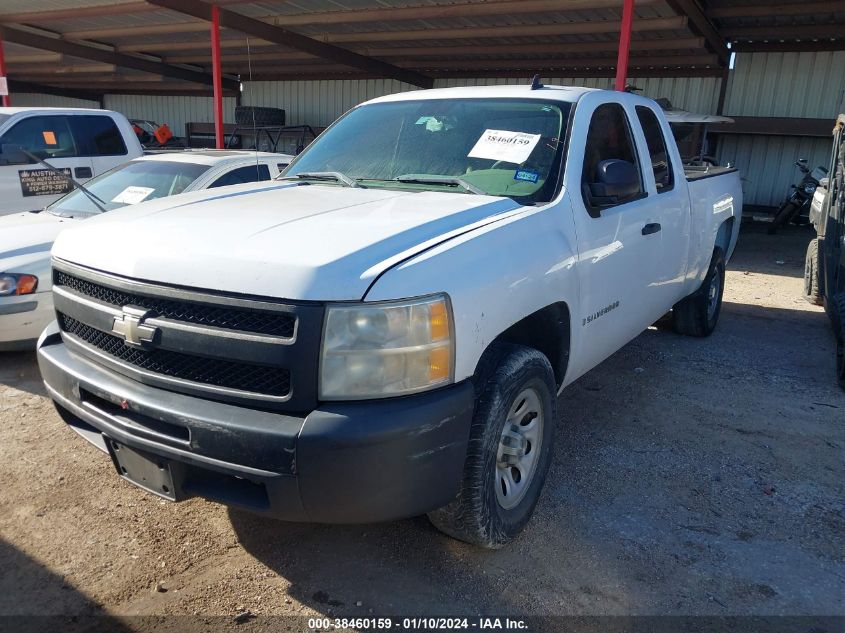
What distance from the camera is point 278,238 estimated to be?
243 centimetres

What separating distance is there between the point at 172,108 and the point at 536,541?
87.8ft

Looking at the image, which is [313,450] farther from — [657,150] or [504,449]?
[657,150]

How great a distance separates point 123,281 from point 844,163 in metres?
6.32

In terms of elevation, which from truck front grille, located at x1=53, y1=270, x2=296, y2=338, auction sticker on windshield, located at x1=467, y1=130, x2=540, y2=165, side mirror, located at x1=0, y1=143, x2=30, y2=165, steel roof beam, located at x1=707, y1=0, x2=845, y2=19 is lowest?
truck front grille, located at x1=53, y1=270, x2=296, y2=338

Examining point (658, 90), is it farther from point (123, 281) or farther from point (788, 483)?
point (123, 281)

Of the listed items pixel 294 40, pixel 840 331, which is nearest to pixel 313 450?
pixel 840 331

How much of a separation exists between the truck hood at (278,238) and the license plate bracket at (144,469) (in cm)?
65

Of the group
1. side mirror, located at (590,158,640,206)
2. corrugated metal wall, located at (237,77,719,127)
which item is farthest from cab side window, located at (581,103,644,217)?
corrugated metal wall, located at (237,77,719,127)

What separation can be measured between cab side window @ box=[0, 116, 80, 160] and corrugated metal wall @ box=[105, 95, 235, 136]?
55.6ft

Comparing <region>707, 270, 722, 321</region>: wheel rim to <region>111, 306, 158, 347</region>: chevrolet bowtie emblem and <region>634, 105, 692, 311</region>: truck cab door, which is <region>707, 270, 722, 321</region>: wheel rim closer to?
<region>634, 105, 692, 311</region>: truck cab door

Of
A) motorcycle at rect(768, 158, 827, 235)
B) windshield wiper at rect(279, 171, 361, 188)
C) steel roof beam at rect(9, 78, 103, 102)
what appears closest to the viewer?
windshield wiper at rect(279, 171, 361, 188)

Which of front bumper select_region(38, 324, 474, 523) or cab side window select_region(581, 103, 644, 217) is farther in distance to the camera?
cab side window select_region(581, 103, 644, 217)

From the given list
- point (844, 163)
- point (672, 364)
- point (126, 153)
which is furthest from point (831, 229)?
point (126, 153)

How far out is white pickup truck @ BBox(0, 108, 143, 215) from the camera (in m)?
7.70
